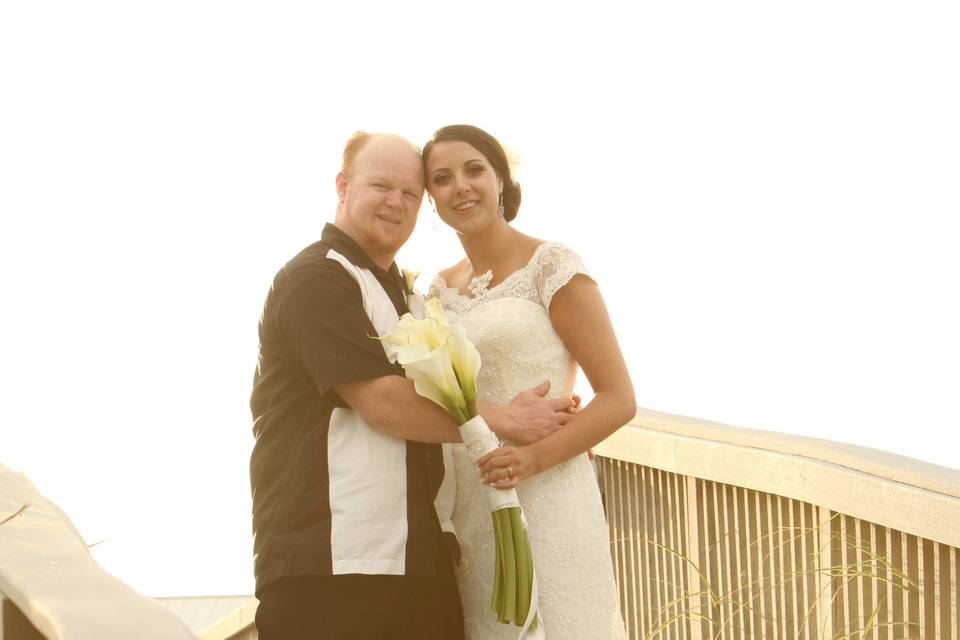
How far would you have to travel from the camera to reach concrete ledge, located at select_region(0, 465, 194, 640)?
1.30 m

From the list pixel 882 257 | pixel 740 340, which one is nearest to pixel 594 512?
pixel 740 340

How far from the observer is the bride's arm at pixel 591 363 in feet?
9.19

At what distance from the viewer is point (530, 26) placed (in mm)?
28172

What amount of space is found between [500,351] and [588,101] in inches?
994

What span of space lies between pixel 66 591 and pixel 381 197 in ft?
5.18

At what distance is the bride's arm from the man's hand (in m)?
0.03

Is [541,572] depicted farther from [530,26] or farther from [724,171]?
[724,171]

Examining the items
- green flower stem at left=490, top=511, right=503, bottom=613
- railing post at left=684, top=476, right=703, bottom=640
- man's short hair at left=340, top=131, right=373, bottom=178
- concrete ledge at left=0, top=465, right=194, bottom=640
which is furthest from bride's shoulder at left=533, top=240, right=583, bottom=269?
concrete ledge at left=0, top=465, right=194, bottom=640

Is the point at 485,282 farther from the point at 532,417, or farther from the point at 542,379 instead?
the point at 532,417

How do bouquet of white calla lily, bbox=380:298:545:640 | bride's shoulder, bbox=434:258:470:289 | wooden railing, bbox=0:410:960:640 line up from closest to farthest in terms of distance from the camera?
wooden railing, bbox=0:410:960:640 < bouquet of white calla lily, bbox=380:298:545:640 < bride's shoulder, bbox=434:258:470:289

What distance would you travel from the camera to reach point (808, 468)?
10.4 feet

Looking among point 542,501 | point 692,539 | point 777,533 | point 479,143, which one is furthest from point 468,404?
point 692,539

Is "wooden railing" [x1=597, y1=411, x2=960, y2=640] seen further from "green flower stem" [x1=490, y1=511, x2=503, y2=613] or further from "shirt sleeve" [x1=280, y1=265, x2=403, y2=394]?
"shirt sleeve" [x1=280, y1=265, x2=403, y2=394]

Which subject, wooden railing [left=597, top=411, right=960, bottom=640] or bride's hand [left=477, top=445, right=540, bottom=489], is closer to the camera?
bride's hand [left=477, top=445, right=540, bottom=489]
